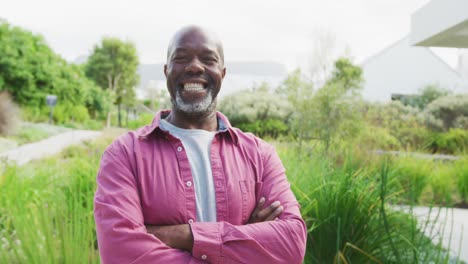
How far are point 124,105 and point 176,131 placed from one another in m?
41.8

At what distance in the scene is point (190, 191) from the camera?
5.15 ft

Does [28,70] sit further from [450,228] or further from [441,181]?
[450,228]

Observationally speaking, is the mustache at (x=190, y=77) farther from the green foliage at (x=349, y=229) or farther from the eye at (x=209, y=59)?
the green foliage at (x=349, y=229)

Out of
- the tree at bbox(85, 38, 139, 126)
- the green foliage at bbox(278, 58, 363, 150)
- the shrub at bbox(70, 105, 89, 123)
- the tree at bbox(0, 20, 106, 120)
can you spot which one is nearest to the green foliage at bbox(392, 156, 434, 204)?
the green foliage at bbox(278, 58, 363, 150)

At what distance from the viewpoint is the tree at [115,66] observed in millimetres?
39500

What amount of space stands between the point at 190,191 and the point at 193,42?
1.63 ft

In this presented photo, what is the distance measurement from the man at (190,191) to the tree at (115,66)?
3858 cm

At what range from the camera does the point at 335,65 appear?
29344 mm

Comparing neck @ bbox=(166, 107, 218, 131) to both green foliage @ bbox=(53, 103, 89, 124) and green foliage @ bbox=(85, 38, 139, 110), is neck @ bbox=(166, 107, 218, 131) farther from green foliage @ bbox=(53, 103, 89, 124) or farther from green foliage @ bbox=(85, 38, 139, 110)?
green foliage @ bbox=(85, 38, 139, 110)

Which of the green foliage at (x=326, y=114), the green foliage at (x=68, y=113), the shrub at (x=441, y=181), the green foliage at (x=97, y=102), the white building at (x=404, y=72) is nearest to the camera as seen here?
the shrub at (x=441, y=181)

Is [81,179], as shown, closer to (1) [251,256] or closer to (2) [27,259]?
(2) [27,259]

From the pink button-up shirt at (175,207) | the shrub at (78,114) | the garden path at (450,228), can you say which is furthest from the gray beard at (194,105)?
the shrub at (78,114)

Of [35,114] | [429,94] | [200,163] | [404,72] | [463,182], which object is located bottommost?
[463,182]

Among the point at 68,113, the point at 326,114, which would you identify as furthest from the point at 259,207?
the point at 68,113
